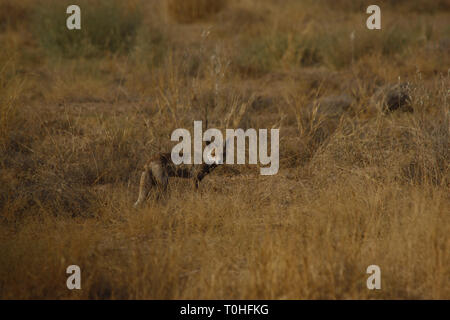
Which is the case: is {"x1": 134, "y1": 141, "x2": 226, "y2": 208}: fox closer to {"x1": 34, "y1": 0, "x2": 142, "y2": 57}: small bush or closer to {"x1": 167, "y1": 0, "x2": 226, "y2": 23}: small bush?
{"x1": 34, "y1": 0, "x2": 142, "y2": 57}: small bush

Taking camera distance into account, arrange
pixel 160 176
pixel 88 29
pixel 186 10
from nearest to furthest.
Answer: pixel 160 176, pixel 88 29, pixel 186 10

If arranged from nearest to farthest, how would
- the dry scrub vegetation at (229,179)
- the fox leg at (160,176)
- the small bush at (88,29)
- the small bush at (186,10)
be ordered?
the dry scrub vegetation at (229,179), the fox leg at (160,176), the small bush at (88,29), the small bush at (186,10)

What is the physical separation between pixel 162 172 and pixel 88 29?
5.36 metres

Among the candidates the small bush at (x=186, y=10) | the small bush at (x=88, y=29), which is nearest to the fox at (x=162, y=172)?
the small bush at (x=88, y=29)

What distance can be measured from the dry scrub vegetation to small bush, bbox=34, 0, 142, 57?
0.03m

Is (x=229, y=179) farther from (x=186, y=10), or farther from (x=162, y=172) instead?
(x=186, y=10)

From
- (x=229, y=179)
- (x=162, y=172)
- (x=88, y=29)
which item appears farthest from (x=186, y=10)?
(x=162, y=172)

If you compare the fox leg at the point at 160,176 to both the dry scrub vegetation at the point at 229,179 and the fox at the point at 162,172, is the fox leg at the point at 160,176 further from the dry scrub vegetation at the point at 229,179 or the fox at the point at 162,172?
the dry scrub vegetation at the point at 229,179

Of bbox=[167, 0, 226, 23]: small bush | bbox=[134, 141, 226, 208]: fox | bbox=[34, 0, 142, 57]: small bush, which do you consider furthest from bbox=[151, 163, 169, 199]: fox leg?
bbox=[167, 0, 226, 23]: small bush

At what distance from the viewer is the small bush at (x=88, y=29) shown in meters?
8.27

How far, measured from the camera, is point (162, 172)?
395 centimetres

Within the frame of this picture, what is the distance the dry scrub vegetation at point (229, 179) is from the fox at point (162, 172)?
133 mm

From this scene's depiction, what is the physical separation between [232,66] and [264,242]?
511cm

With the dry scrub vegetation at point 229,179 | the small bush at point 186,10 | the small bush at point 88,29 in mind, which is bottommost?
the dry scrub vegetation at point 229,179
